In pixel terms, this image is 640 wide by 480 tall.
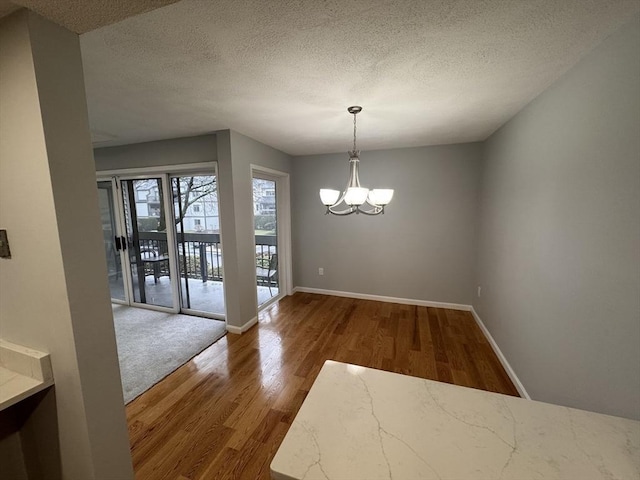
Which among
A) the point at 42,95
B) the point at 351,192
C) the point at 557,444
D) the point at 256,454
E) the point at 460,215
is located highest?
the point at 42,95

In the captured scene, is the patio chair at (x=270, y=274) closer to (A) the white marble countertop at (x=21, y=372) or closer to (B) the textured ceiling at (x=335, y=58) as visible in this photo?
(B) the textured ceiling at (x=335, y=58)

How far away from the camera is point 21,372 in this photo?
111 centimetres

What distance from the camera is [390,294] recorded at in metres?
4.06

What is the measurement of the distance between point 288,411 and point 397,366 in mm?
1122

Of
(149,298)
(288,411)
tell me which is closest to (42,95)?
(288,411)

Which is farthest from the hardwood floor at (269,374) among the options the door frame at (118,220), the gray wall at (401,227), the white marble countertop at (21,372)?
the door frame at (118,220)

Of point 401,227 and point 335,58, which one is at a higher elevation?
point 335,58

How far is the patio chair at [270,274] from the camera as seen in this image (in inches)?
173

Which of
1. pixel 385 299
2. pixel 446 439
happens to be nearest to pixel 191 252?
pixel 385 299

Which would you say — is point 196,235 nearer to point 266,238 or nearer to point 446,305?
point 266,238

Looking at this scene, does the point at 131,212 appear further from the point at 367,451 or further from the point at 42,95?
the point at 367,451

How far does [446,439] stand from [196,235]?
364cm

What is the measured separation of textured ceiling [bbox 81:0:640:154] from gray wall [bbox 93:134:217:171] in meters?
0.49

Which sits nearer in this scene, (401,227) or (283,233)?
(401,227)
